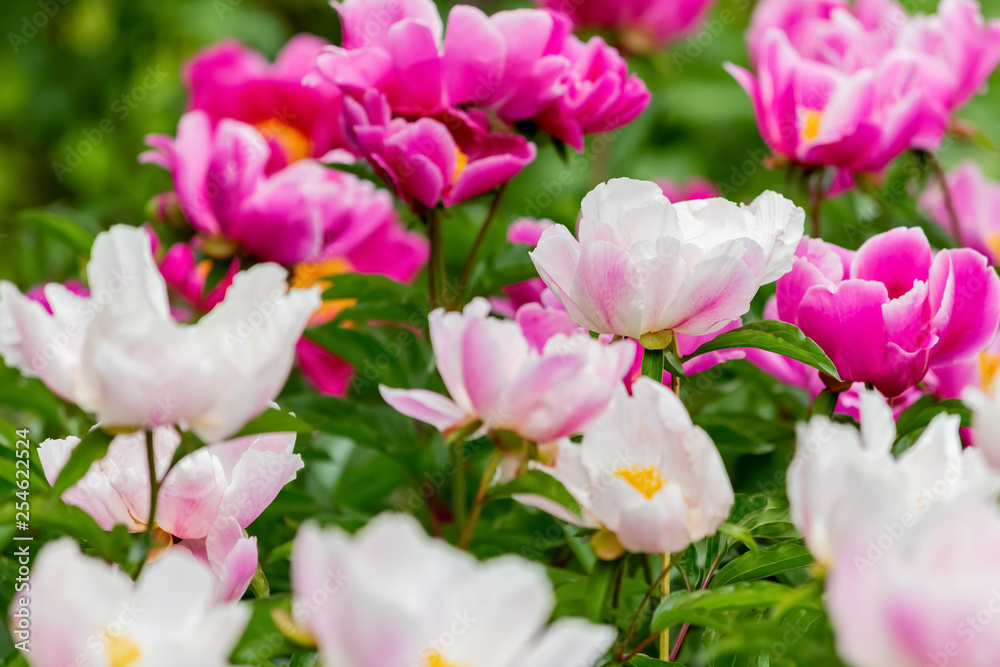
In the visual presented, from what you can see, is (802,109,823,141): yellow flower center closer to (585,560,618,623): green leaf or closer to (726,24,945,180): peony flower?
(726,24,945,180): peony flower

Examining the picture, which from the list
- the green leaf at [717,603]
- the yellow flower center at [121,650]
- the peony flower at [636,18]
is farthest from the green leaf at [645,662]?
the peony flower at [636,18]

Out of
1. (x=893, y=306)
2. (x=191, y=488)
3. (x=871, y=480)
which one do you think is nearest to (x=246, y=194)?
(x=191, y=488)

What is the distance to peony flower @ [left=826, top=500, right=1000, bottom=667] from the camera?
366mm

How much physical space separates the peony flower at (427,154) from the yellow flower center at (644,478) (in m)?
0.25

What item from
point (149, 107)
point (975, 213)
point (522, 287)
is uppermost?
point (522, 287)

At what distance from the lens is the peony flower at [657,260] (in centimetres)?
57

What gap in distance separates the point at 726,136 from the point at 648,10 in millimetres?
863

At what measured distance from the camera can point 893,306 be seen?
0.62 metres

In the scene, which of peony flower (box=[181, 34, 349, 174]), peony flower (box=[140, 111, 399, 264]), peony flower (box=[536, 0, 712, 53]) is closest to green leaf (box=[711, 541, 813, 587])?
peony flower (box=[140, 111, 399, 264])

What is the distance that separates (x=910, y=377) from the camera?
24.7 inches

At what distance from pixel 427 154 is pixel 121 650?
402 mm

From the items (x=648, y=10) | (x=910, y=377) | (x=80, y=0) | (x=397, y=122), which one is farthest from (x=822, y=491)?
(x=80, y=0)

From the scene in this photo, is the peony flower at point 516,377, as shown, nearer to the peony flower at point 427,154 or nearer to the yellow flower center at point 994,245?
the peony flower at point 427,154

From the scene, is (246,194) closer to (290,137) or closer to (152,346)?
(290,137)
